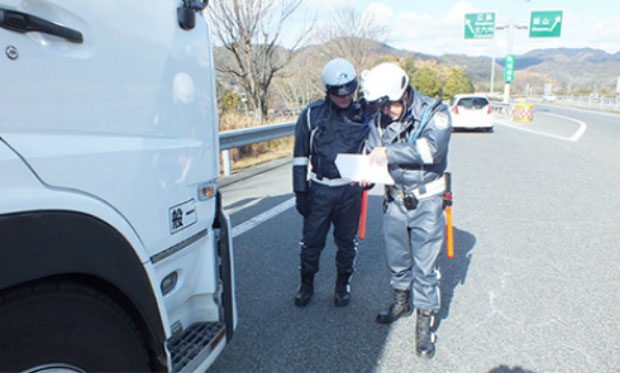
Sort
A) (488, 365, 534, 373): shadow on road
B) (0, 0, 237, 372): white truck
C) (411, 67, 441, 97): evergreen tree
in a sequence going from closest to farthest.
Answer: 1. (0, 0, 237, 372): white truck
2. (488, 365, 534, 373): shadow on road
3. (411, 67, 441, 97): evergreen tree

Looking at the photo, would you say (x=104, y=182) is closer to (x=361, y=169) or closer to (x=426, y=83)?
(x=361, y=169)

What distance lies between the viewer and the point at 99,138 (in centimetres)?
146

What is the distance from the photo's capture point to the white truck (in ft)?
3.95

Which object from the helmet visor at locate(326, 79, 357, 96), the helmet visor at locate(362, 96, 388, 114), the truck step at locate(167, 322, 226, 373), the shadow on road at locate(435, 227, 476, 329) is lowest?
the shadow on road at locate(435, 227, 476, 329)

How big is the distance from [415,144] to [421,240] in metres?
0.64

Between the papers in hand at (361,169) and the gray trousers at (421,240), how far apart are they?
0.72 ft

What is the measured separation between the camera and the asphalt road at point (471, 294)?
2650mm

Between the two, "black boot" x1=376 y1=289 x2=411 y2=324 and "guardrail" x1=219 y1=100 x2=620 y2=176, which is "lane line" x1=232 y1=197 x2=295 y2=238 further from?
"black boot" x1=376 y1=289 x2=411 y2=324

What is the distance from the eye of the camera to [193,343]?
6.73 feet

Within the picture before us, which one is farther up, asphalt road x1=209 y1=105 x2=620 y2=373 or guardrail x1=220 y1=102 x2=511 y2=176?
guardrail x1=220 y1=102 x2=511 y2=176

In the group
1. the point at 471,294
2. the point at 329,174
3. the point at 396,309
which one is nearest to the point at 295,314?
the point at 396,309

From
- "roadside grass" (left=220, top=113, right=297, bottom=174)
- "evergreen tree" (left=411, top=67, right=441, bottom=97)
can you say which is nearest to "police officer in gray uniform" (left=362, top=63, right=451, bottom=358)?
"roadside grass" (left=220, top=113, right=297, bottom=174)

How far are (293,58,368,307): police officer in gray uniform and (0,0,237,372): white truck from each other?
1.14m

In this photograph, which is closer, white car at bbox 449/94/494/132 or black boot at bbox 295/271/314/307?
black boot at bbox 295/271/314/307
